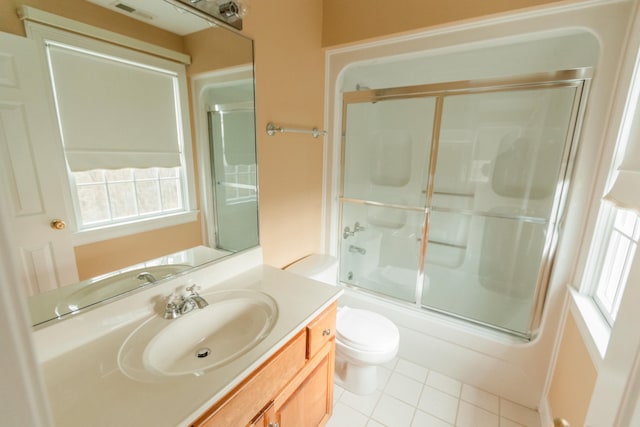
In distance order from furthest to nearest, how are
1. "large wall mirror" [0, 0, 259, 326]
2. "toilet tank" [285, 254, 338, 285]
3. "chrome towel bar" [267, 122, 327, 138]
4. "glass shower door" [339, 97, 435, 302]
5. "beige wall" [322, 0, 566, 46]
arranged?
1. "glass shower door" [339, 97, 435, 302]
2. "toilet tank" [285, 254, 338, 285]
3. "chrome towel bar" [267, 122, 327, 138]
4. "beige wall" [322, 0, 566, 46]
5. "large wall mirror" [0, 0, 259, 326]

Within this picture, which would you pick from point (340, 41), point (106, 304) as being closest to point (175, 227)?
point (106, 304)

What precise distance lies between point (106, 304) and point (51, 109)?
64cm

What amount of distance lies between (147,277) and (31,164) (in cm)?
52

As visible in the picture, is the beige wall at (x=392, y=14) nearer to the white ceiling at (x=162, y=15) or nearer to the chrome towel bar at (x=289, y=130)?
the chrome towel bar at (x=289, y=130)

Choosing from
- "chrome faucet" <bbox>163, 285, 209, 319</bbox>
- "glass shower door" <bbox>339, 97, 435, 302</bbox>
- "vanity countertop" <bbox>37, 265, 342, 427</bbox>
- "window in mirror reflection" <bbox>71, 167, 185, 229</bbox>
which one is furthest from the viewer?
"glass shower door" <bbox>339, 97, 435, 302</bbox>

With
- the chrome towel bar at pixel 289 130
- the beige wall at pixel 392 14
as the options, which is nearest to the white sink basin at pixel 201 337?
the chrome towel bar at pixel 289 130

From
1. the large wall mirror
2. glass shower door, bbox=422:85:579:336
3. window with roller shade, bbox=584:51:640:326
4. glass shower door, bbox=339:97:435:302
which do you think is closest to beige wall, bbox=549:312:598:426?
window with roller shade, bbox=584:51:640:326

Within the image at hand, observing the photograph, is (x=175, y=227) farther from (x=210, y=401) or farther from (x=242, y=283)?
(x=210, y=401)

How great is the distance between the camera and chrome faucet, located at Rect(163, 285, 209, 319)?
1049mm

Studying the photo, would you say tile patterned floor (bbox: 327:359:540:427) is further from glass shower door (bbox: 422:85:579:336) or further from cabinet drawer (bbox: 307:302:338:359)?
cabinet drawer (bbox: 307:302:338:359)

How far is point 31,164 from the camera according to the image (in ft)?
2.53

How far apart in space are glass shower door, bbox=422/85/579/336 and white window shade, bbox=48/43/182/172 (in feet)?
6.11

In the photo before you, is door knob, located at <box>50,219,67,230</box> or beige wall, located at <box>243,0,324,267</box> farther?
beige wall, located at <box>243,0,324,267</box>

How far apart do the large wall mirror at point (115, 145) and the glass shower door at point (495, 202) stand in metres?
1.68
